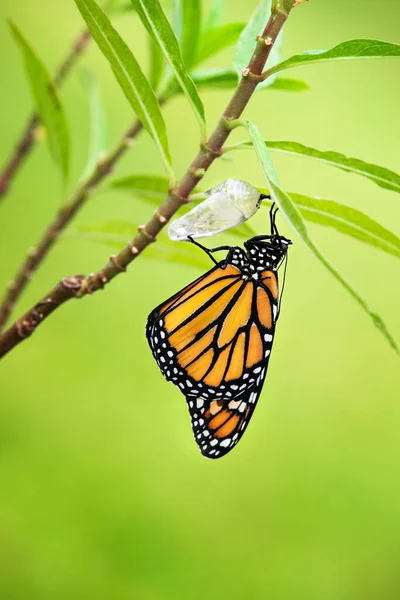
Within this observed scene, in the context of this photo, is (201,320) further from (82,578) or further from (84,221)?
(84,221)

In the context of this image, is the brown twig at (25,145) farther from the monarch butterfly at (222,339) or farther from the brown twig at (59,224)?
the monarch butterfly at (222,339)

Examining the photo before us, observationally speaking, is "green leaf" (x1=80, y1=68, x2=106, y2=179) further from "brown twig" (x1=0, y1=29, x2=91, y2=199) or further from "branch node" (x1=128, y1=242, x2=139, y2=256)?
"branch node" (x1=128, y1=242, x2=139, y2=256)

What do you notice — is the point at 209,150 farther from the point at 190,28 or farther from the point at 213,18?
the point at 213,18

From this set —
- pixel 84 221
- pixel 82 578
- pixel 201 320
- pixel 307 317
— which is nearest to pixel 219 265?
pixel 201 320

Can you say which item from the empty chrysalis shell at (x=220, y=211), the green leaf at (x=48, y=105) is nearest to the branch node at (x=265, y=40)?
the empty chrysalis shell at (x=220, y=211)

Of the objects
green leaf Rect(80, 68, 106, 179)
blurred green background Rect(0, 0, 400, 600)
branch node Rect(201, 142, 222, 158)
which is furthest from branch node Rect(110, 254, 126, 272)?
blurred green background Rect(0, 0, 400, 600)
